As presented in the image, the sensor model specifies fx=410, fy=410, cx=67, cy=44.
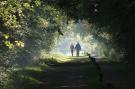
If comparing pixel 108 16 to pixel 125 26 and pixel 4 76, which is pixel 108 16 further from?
pixel 4 76

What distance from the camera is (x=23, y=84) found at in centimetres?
1972

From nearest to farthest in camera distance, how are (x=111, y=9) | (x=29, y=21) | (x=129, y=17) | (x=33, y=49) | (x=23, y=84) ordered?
(x=23, y=84)
(x=129, y=17)
(x=111, y=9)
(x=29, y=21)
(x=33, y=49)

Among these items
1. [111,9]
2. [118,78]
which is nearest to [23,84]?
[118,78]

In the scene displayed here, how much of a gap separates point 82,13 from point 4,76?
924 cm

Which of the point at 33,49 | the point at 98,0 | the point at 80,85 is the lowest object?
the point at 80,85

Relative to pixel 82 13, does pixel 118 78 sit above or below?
below

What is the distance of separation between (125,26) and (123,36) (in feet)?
5.36

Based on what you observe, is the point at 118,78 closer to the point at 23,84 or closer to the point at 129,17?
the point at 129,17

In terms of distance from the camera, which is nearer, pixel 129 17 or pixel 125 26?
pixel 129 17

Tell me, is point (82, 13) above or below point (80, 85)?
above

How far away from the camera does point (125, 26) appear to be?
24484 millimetres

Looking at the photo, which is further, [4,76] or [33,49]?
[33,49]

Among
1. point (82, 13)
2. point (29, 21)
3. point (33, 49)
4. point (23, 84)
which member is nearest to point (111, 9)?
point (82, 13)

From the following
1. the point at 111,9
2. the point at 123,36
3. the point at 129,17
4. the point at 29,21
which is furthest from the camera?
the point at 29,21
